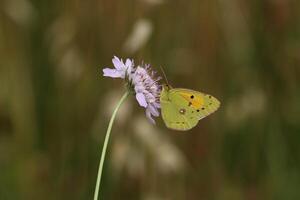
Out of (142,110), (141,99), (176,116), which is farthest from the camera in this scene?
(142,110)

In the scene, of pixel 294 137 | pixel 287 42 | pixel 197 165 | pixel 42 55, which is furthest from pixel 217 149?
pixel 42 55

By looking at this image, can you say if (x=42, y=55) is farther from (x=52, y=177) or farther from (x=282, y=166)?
(x=282, y=166)

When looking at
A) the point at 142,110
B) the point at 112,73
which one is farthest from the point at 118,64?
the point at 142,110

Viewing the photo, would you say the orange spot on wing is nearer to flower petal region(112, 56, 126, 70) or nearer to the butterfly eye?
the butterfly eye

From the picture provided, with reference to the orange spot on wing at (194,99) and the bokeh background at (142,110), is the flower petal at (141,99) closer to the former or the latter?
the orange spot on wing at (194,99)

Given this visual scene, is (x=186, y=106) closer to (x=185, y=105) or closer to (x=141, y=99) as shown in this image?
(x=185, y=105)

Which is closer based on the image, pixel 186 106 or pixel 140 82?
pixel 140 82

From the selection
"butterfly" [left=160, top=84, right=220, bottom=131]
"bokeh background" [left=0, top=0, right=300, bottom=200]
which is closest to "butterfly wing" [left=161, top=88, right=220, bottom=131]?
"butterfly" [left=160, top=84, right=220, bottom=131]
